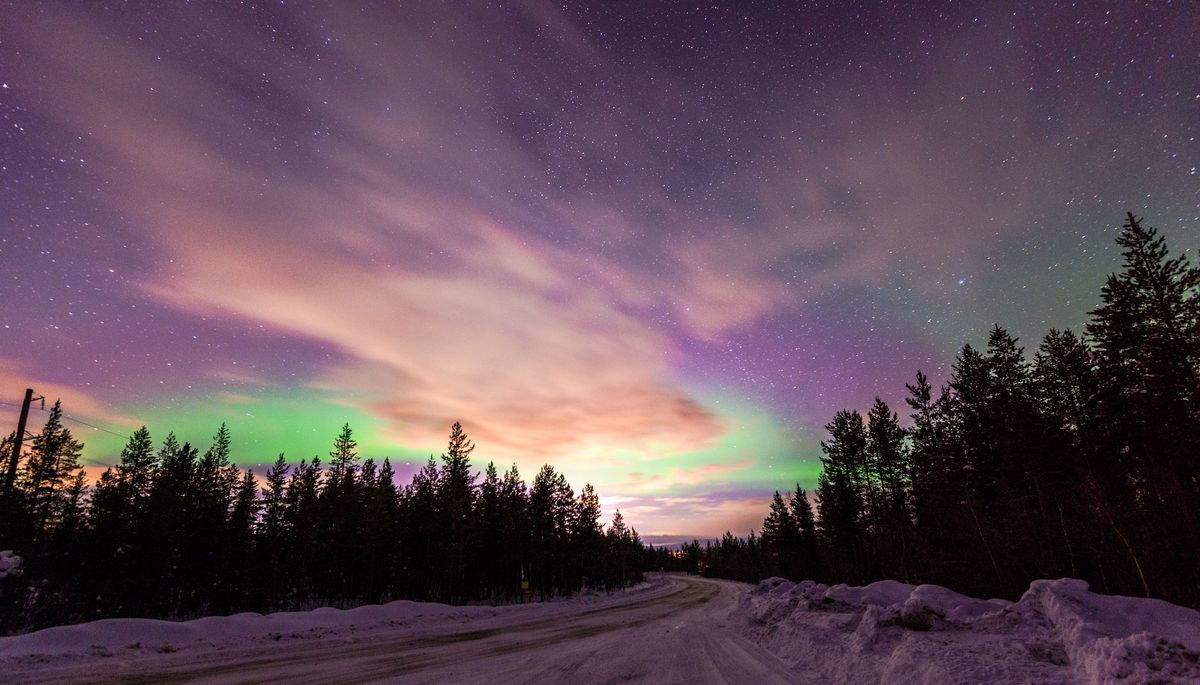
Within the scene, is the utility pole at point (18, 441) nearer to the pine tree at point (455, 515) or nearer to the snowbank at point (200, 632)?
the snowbank at point (200, 632)

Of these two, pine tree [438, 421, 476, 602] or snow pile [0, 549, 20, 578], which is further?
pine tree [438, 421, 476, 602]

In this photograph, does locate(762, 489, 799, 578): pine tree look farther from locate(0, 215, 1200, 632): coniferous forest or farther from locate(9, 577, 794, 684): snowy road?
locate(9, 577, 794, 684): snowy road

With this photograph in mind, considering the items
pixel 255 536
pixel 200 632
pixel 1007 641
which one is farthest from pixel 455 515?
pixel 1007 641

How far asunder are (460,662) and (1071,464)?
34.9 metres

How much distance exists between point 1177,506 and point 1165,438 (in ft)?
14.7

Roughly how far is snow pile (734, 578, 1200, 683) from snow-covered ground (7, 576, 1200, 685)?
0.09 ft

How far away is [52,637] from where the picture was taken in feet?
38.5

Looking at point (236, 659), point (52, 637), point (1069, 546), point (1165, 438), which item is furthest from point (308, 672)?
point (1165, 438)

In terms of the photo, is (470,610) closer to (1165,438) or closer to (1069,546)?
(1069,546)

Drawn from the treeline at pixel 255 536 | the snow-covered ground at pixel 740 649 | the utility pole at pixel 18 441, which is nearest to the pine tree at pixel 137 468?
the treeline at pixel 255 536

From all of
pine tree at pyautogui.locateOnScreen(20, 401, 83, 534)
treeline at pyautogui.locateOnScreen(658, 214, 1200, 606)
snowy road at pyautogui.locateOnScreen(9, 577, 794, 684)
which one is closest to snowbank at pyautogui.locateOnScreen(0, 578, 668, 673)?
snowy road at pyautogui.locateOnScreen(9, 577, 794, 684)

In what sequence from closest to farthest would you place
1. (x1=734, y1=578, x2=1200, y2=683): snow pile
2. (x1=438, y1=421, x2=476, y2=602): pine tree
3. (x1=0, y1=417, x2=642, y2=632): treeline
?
(x1=734, y1=578, x2=1200, y2=683): snow pile
(x1=0, y1=417, x2=642, y2=632): treeline
(x1=438, y1=421, x2=476, y2=602): pine tree

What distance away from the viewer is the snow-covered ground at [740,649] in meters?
7.00

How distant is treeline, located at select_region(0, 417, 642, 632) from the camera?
33.2 m
